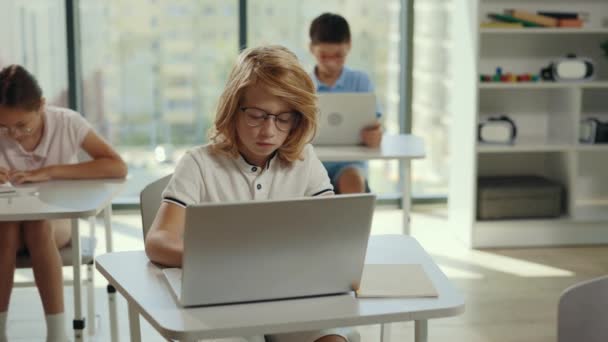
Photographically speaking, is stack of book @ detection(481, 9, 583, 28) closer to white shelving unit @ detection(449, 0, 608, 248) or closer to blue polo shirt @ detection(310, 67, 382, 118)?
white shelving unit @ detection(449, 0, 608, 248)

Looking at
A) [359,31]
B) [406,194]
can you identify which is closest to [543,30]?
[359,31]

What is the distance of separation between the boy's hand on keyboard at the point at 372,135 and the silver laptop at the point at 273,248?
185cm

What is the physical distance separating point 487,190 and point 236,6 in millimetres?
1872

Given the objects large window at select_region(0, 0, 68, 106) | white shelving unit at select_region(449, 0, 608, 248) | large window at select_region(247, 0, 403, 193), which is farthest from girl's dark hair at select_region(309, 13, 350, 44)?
large window at select_region(0, 0, 68, 106)

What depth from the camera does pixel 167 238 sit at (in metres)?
1.96

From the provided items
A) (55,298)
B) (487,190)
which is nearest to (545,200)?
(487,190)

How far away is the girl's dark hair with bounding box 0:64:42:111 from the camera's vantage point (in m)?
2.97

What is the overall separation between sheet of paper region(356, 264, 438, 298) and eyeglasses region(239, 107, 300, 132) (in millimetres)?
384

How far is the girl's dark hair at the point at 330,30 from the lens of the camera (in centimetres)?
381

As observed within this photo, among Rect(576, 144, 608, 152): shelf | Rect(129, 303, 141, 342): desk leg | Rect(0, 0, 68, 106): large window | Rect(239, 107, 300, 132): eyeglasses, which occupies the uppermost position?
Rect(0, 0, 68, 106): large window

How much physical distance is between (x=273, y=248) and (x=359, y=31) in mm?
3901

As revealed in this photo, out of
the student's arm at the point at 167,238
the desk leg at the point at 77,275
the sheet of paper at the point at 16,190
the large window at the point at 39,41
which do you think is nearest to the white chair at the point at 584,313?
the student's arm at the point at 167,238

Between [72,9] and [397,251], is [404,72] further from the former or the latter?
[397,251]

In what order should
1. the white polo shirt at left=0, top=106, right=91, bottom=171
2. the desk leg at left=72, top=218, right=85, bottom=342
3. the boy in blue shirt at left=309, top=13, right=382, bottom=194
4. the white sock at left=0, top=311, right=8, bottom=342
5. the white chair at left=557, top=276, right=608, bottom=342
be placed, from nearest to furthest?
the white chair at left=557, top=276, right=608, bottom=342 → the desk leg at left=72, top=218, right=85, bottom=342 → the white sock at left=0, top=311, right=8, bottom=342 → the white polo shirt at left=0, top=106, right=91, bottom=171 → the boy in blue shirt at left=309, top=13, right=382, bottom=194
